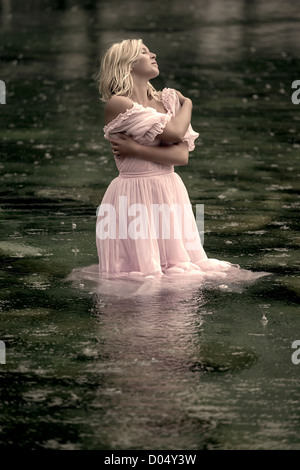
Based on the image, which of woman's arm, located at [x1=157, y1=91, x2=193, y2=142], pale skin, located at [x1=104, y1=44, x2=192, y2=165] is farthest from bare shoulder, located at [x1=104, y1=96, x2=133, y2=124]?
woman's arm, located at [x1=157, y1=91, x2=193, y2=142]

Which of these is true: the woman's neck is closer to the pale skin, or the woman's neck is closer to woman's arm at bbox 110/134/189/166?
the pale skin

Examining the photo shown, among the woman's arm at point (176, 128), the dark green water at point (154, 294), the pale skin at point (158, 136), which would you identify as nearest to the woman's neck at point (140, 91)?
the pale skin at point (158, 136)

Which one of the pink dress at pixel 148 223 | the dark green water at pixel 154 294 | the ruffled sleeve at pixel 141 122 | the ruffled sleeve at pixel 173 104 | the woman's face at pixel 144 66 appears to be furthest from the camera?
the ruffled sleeve at pixel 173 104

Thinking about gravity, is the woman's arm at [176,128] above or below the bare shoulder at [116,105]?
below

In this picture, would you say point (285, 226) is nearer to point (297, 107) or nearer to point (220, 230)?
point (220, 230)

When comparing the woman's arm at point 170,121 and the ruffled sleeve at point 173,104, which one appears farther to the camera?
the ruffled sleeve at point 173,104

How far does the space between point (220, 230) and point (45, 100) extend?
741 centimetres

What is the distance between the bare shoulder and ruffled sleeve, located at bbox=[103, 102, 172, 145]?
0.12 ft

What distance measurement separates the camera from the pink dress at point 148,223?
7.53 metres

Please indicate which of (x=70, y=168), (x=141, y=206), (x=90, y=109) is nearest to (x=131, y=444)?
(x=141, y=206)

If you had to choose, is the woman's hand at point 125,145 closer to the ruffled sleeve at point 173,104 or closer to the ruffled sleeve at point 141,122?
the ruffled sleeve at point 141,122

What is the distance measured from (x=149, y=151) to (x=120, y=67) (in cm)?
59

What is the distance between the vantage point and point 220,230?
9.17 m

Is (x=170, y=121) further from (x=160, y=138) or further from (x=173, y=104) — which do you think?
(x=173, y=104)
